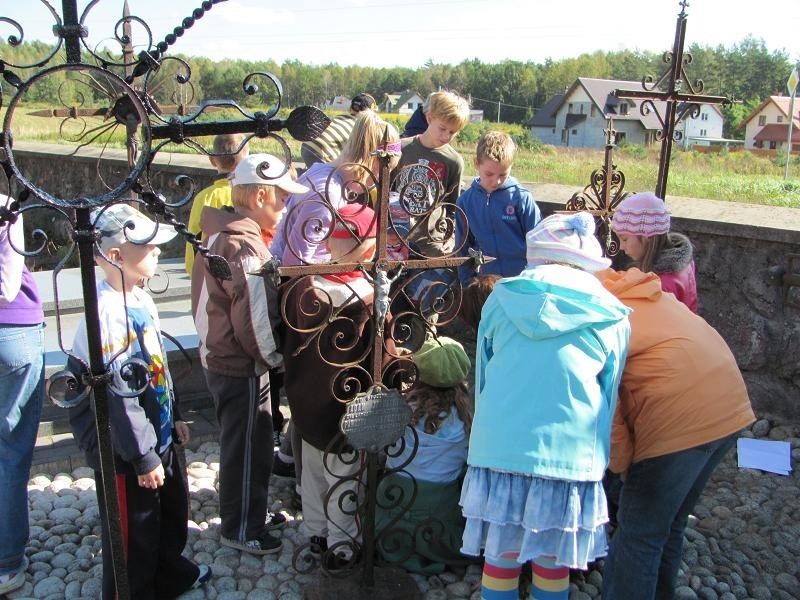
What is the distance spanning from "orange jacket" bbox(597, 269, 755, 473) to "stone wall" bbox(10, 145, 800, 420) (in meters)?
2.14

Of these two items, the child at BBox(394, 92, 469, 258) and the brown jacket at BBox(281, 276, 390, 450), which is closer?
the brown jacket at BBox(281, 276, 390, 450)

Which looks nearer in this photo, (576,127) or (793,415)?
(793,415)

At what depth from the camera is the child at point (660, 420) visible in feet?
7.97

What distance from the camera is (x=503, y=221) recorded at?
4273 millimetres

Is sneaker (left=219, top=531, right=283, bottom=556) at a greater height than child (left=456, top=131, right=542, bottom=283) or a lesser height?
lesser

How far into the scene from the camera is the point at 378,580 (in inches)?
115

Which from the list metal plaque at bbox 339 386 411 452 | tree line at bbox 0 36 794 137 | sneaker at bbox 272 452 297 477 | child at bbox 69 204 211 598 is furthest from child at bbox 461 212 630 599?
tree line at bbox 0 36 794 137

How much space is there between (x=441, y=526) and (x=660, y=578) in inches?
32.2

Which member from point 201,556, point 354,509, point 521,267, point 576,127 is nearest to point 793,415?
point 521,267

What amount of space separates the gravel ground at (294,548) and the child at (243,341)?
0.59 ft

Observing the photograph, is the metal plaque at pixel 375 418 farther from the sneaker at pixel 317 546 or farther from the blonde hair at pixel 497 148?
the blonde hair at pixel 497 148

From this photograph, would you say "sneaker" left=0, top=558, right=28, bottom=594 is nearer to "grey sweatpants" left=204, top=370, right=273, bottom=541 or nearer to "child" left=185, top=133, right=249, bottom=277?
"grey sweatpants" left=204, top=370, right=273, bottom=541

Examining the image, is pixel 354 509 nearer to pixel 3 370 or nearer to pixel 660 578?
pixel 660 578

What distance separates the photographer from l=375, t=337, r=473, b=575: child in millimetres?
3051
